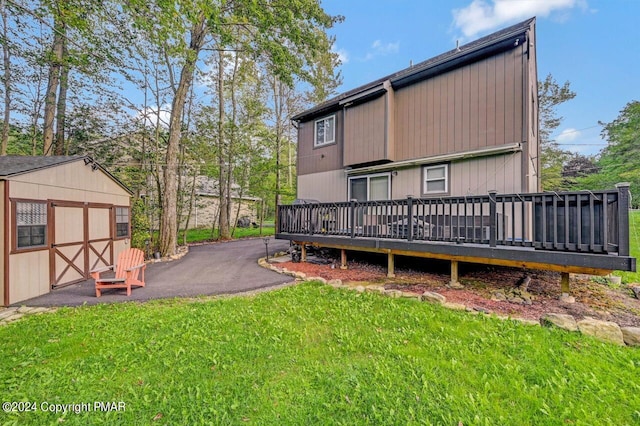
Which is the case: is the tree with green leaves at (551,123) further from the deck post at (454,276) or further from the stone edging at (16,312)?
the stone edging at (16,312)

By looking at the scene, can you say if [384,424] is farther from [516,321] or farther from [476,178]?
[476,178]

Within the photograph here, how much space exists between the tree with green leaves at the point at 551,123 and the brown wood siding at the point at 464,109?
14.6 metres

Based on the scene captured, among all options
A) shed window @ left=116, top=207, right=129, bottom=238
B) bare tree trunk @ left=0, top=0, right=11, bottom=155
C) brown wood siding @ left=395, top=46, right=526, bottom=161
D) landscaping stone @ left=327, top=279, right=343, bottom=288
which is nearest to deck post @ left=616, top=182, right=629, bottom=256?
brown wood siding @ left=395, top=46, right=526, bottom=161

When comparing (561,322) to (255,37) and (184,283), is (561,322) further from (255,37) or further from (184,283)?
(255,37)

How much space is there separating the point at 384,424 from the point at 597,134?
37.5m

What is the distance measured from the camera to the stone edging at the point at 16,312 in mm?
4430

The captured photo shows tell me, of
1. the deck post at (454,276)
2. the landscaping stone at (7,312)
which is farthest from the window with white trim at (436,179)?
the landscaping stone at (7,312)

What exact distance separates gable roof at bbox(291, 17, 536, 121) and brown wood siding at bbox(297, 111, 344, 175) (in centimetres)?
116

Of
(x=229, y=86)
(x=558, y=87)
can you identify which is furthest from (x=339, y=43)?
(x=558, y=87)

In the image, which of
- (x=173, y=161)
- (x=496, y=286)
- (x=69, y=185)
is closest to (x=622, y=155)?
A: (x=496, y=286)

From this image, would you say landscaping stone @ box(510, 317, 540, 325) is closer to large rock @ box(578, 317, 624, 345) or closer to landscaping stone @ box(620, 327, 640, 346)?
large rock @ box(578, 317, 624, 345)

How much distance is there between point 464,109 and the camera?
7152 mm

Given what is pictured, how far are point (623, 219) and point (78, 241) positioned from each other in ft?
36.7

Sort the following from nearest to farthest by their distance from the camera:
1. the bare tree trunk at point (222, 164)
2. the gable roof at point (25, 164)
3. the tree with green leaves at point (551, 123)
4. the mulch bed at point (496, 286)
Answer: the mulch bed at point (496, 286) < the gable roof at point (25, 164) < the bare tree trunk at point (222, 164) < the tree with green leaves at point (551, 123)
